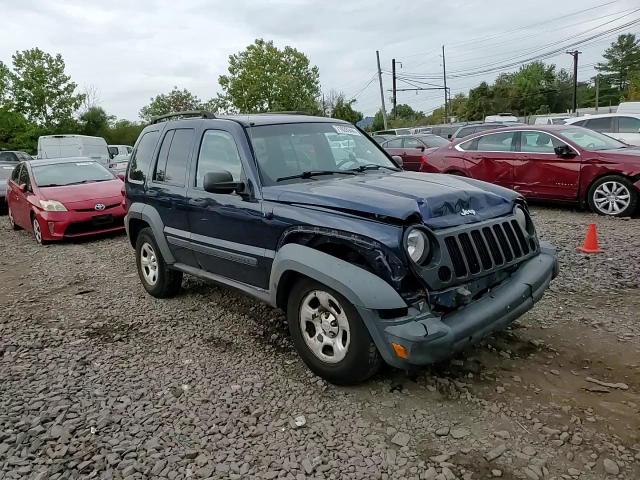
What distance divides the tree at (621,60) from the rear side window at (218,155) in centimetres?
8768

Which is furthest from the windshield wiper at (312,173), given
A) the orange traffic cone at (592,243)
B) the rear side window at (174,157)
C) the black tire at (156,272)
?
the orange traffic cone at (592,243)

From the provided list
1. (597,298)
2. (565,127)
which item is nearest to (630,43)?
(565,127)

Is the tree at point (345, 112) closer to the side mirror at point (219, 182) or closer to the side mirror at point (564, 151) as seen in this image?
the side mirror at point (564, 151)

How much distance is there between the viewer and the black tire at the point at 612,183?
8016 mm

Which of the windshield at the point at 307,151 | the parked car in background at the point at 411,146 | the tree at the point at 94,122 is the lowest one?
the parked car in background at the point at 411,146

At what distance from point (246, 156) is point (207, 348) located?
5.30ft

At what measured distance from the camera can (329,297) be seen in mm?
3324

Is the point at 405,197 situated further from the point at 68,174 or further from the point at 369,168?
the point at 68,174

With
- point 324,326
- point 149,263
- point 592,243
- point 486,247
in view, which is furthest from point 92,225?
point 592,243

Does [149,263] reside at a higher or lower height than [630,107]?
lower

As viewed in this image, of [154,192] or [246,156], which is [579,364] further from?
[154,192]

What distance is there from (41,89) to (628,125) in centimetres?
4102

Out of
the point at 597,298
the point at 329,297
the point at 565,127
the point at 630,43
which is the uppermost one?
the point at 630,43

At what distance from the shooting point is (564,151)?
8625mm
